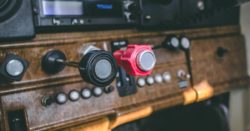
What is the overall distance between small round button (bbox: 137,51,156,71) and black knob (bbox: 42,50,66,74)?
176 mm

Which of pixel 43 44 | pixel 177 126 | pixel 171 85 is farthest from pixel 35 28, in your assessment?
pixel 177 126

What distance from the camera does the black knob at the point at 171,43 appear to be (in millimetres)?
860

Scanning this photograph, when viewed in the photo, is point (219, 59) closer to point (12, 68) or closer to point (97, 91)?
point (97, 91)

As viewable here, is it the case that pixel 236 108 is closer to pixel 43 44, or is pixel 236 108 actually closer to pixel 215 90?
pixel 215 90

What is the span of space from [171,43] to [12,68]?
1.41 ft

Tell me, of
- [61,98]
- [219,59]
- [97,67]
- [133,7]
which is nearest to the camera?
[97,67]

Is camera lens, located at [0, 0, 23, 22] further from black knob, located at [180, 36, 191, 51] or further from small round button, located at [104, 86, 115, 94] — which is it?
A: black knob, located at [180, 36, 191, 51]

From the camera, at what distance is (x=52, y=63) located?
672 mm

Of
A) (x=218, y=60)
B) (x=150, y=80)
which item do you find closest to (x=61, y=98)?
(x=150, y=80)

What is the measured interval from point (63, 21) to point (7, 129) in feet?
0.82

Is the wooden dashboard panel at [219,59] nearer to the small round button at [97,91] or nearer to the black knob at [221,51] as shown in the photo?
the black knob at [221,51]

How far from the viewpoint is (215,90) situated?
98 centimetres

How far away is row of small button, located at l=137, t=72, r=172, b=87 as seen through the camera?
0.82 m

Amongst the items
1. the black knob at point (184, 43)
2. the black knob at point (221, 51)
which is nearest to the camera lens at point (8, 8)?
the black knob at point (184, 43)
